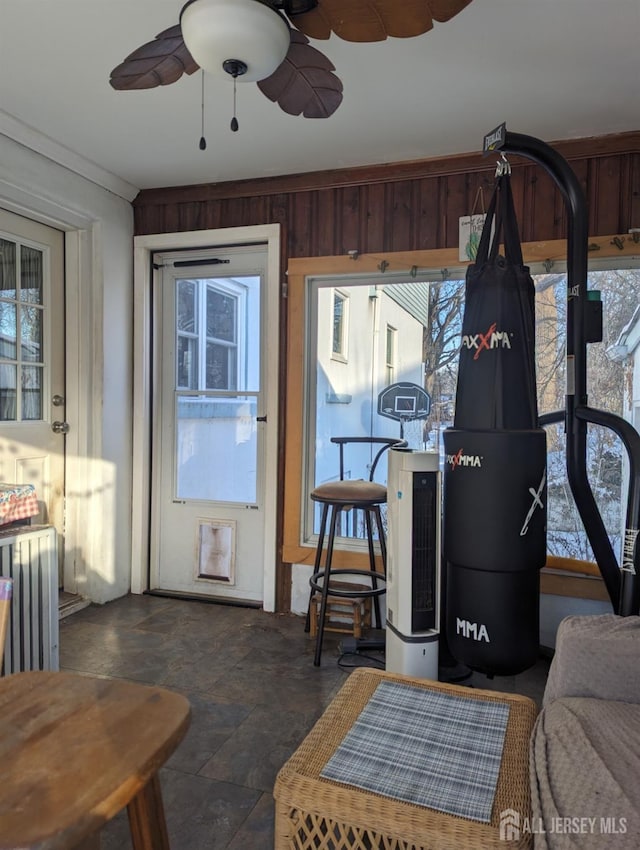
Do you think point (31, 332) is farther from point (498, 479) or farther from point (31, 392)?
point (498, 479)

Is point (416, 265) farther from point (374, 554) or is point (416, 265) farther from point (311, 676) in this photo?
point (311, 676)

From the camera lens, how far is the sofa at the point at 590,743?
3.39 ft

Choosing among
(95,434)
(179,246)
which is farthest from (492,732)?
(179,246)

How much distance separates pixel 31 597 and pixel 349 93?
2.37 meters

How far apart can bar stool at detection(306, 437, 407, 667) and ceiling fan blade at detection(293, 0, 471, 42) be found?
1702 millimetres

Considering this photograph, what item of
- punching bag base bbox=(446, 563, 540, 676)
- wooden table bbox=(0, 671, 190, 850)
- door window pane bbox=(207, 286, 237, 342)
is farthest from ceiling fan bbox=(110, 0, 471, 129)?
door window pane bbox=(207, 286, 237, 342)

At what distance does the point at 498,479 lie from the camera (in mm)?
1999

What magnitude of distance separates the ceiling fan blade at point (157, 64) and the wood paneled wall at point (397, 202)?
162cm

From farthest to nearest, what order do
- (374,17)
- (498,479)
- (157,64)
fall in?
(498,479), (157,64), (374,17)

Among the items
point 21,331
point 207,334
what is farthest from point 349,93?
point 21,331

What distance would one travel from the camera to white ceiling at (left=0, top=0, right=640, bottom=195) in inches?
76.7

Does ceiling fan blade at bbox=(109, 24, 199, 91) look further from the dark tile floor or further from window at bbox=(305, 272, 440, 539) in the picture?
the dark tile floor

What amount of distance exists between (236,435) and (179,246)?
121 centimetres

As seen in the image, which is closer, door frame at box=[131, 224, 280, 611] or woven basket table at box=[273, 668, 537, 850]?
woven basket table at box=[273, 668, 537, 850]
